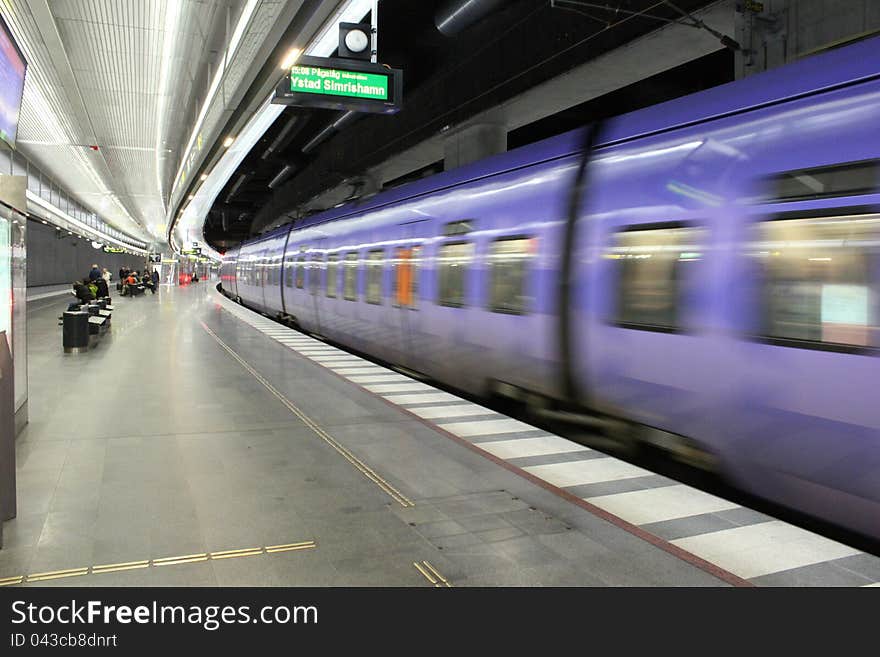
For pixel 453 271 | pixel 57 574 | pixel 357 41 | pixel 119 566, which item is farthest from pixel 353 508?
pixel 357 41

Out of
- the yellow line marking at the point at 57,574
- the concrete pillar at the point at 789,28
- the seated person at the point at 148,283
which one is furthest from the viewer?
the seated person at the point at 148,283

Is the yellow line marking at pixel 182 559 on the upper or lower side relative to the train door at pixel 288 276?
lower

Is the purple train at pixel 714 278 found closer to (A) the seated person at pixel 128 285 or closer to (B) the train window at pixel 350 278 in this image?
(B) the train window at pixel 350 278

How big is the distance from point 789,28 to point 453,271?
473 cm

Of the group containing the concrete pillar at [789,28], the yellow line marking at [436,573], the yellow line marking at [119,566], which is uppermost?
the concrete pillar at [789,28]

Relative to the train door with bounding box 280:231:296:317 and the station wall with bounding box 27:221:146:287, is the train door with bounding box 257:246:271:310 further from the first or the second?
the station wall with bounding box 27:221:146:287

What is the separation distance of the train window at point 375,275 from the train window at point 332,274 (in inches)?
87.7

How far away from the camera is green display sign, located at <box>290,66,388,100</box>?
8383 mm

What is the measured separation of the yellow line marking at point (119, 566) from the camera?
128 inches

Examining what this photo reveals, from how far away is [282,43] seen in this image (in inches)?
290

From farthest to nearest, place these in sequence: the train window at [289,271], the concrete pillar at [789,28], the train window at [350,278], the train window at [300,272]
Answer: the train window at [289,271] → the train window at [300,272] → the train window at [350,278] → the concrete pillar at [789,28]

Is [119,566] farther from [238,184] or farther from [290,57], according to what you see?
[238,184]

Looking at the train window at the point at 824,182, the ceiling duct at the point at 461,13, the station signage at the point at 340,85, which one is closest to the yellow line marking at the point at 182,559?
the train window at the point at 824,182
